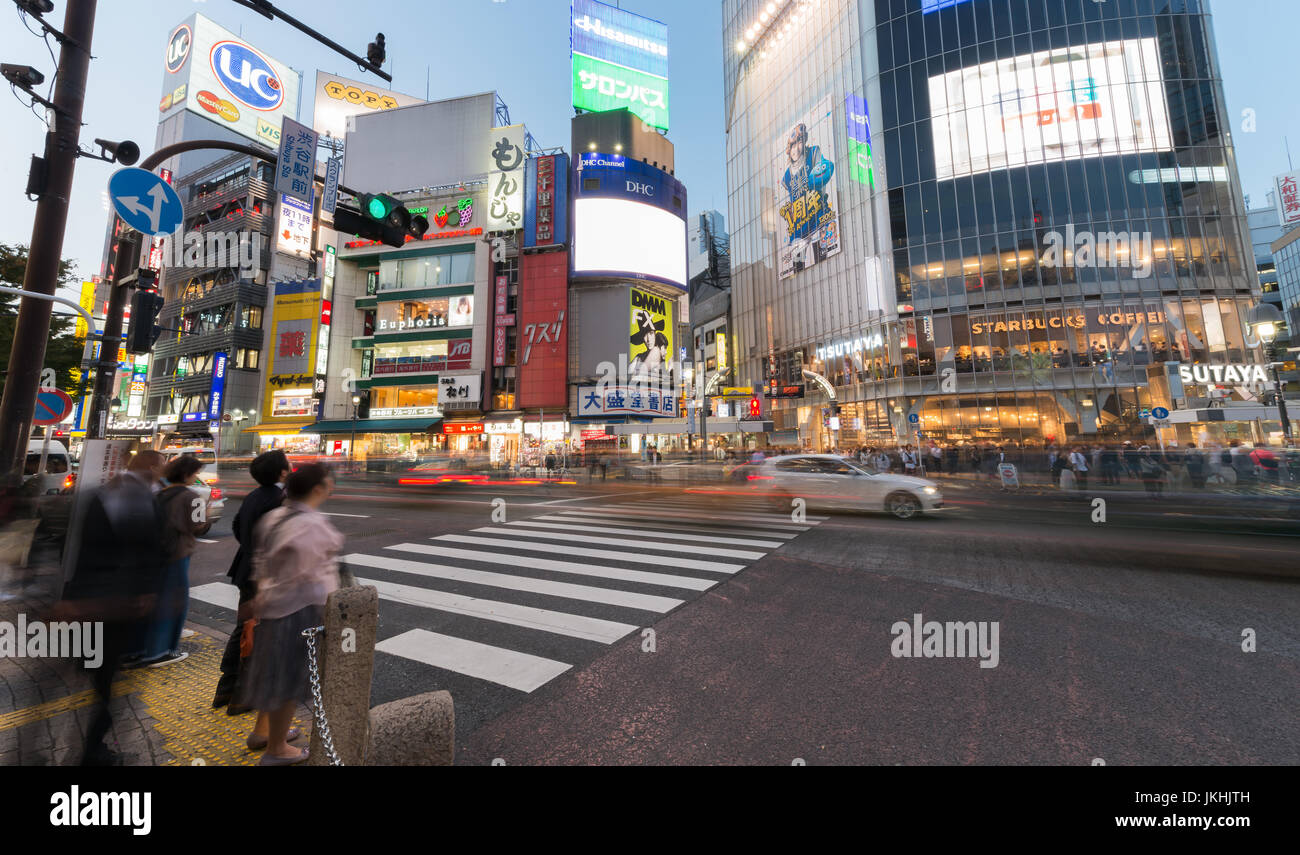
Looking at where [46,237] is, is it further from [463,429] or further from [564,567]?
[463,429]

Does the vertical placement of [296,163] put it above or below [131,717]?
above

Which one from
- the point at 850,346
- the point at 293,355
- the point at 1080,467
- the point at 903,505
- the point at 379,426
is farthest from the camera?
the point at 850,346

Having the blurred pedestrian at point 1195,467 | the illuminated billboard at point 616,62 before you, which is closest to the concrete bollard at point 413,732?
the blurred pedestrian at point 1195,467

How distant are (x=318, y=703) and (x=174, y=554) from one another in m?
2.85

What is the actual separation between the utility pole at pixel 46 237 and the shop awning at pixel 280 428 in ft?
124

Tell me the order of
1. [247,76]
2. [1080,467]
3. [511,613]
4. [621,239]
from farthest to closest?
[247,76]
[621,239]
[1080,467]
[511,613]

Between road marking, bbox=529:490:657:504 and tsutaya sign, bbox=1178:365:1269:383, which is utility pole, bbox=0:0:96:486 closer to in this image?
road marking, bbox=529:490:657:504

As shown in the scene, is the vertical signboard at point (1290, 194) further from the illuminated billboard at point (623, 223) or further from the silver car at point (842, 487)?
the silver car at point (842, 487)

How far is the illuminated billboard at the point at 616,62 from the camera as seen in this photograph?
50.2 meters

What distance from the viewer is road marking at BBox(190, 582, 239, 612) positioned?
6471mm

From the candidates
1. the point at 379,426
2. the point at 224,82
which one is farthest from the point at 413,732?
the point at 224,82

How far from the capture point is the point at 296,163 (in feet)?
34.5
